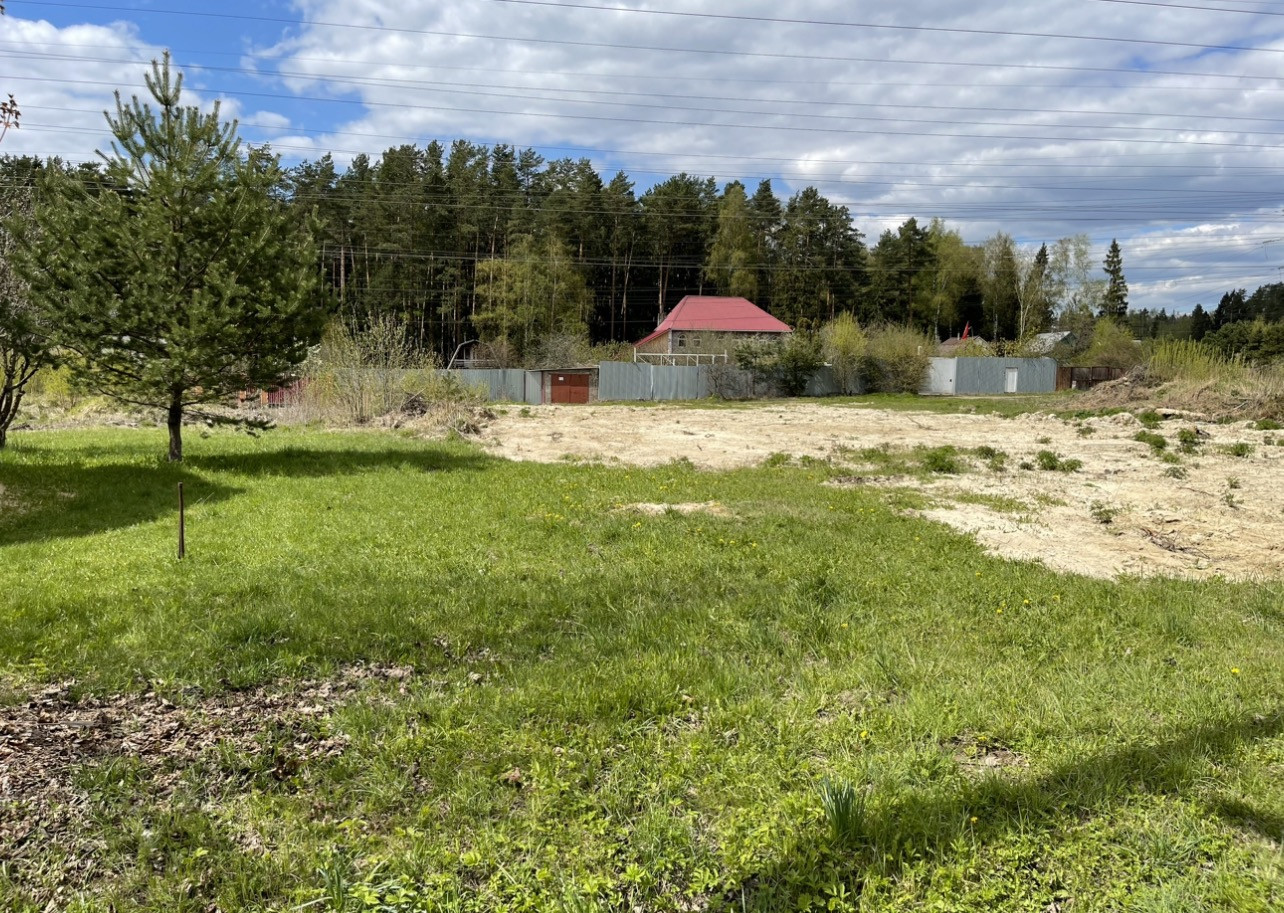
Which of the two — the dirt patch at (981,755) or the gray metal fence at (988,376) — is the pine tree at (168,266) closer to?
the dirt patch at (981,755)

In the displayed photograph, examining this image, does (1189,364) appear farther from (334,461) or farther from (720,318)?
(720,318)

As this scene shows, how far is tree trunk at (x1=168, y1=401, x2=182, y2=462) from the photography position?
12840 millimetres

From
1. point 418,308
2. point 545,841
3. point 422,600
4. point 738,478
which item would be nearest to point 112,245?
point 422,600

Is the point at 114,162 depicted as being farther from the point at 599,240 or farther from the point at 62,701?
the point at 599,240

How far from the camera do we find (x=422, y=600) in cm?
587

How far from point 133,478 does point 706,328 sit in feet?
142

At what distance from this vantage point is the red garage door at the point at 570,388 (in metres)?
38.6

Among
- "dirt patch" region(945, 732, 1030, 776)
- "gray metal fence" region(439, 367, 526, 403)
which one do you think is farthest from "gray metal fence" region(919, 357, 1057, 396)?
"dirt patch" region(945, 732, 1030, 776)

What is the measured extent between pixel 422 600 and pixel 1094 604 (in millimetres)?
5076

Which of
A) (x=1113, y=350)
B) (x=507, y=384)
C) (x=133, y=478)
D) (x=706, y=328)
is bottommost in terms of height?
(x=133, y=478)

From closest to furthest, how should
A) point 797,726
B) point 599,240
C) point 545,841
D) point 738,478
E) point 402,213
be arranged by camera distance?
point 545,841 → point 797,726 → point 738,478 → point 402,213 → point 599,240

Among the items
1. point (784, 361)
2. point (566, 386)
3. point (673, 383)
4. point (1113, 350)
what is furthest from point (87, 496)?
point (1113, 350)

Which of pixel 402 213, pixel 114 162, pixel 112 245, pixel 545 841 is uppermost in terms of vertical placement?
pixel 402 213

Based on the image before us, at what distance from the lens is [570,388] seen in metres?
38.9
